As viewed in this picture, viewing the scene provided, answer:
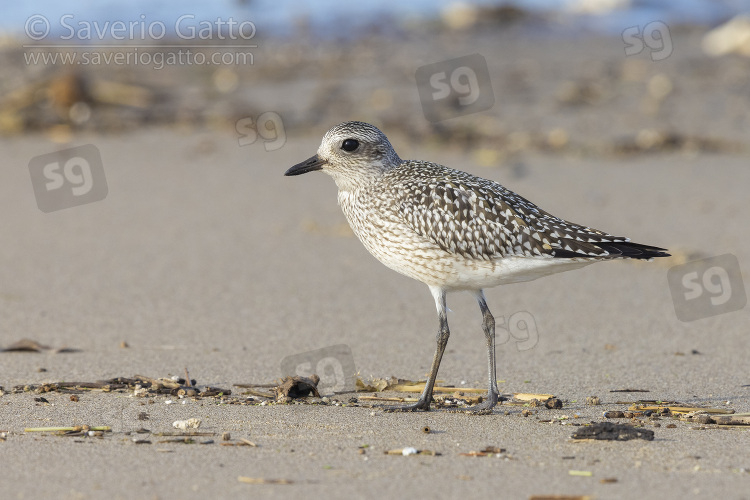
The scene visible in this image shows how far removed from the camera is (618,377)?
704 centimetres

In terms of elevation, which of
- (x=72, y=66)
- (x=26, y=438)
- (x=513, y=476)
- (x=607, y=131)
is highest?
(x=72, y=66)

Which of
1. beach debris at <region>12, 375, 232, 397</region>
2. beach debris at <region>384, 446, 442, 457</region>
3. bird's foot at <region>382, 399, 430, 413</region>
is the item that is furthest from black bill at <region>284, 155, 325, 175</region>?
beach debris at <region>384, 446, 442, 457</region>

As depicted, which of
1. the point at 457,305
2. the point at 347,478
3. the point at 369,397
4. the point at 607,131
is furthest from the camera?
the point at 607,131

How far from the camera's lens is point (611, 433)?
18.2ft

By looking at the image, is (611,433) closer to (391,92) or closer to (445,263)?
(445,263)

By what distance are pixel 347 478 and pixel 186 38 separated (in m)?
13.3

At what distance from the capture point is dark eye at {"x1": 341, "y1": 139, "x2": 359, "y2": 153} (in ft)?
23.3

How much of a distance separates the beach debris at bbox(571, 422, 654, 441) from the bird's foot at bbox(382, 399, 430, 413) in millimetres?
1091

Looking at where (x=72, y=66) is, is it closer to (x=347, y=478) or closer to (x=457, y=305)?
(x=457, y=305)

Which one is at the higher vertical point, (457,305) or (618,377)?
(457,305)

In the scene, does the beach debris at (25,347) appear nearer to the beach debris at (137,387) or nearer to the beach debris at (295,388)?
the beach debris at (137,387)

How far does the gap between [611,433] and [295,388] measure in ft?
6.32

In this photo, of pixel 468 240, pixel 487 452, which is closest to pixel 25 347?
pixel 468 240

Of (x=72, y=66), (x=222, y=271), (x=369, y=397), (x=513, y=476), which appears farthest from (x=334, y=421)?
(x=72, y=66)
